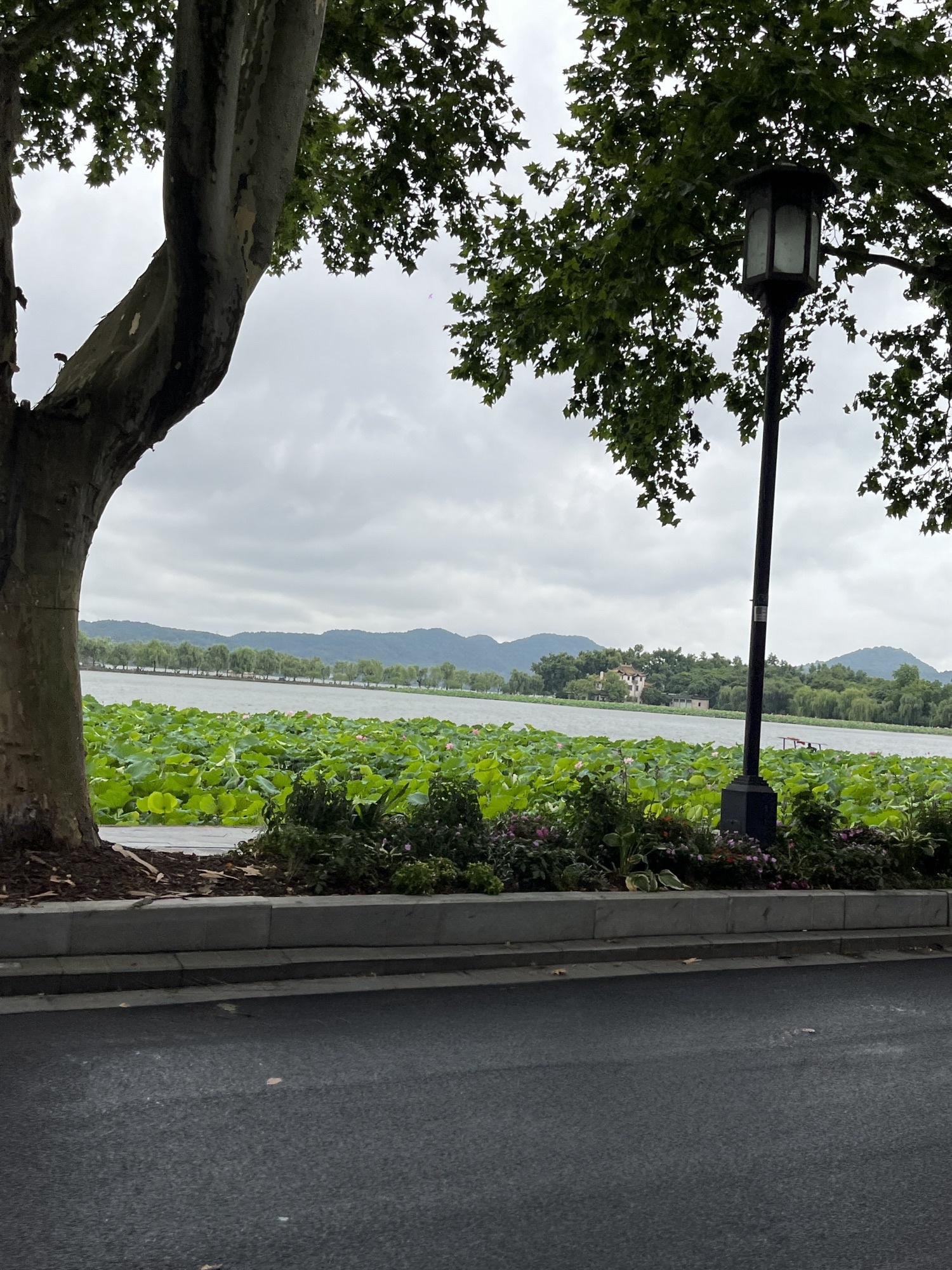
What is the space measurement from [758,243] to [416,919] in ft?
20.3

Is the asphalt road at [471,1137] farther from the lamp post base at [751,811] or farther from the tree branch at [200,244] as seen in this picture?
the tree branch at [200,244]

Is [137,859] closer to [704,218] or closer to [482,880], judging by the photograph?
[482,880]

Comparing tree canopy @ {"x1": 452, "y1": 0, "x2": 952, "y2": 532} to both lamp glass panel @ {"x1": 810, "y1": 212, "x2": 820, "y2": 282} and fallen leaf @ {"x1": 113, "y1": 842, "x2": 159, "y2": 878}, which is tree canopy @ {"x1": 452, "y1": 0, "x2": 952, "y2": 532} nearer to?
lamp glass panel @ {"x1": 810, "y1": 212, "x2": 820, "y2": 282}

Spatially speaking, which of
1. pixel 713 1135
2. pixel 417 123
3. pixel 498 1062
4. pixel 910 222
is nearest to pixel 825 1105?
pixel 713 1135

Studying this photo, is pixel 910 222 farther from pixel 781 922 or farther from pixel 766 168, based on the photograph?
pixel 781 922

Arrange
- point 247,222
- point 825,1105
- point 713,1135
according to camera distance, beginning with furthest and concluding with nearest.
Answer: point 247,222 → point 825,1105 → point 713,1135

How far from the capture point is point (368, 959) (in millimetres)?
6316

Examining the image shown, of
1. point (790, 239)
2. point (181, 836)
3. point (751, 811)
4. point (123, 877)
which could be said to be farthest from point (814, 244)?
point (181, 836)

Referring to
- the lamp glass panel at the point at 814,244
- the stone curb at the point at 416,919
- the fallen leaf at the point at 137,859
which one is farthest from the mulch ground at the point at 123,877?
the lamp glass panel at the point at 814,244

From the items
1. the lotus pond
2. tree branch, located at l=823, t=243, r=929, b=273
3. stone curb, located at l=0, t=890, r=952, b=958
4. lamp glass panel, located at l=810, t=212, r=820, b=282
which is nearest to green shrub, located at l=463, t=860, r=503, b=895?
stone curb, located at l=0, t=890, r=952, b=958

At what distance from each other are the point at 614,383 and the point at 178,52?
8.68 meters

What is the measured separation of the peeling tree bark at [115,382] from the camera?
269 inches

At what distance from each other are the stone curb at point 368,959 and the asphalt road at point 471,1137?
0.39 metres

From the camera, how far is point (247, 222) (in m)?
7.26
